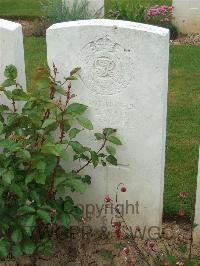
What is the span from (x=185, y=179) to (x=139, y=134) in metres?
1.04

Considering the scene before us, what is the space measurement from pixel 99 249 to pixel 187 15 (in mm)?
5587

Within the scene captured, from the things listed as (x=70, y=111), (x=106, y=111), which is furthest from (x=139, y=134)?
(x=70, y=111)

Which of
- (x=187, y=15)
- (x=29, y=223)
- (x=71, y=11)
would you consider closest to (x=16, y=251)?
(x=29, y=223)

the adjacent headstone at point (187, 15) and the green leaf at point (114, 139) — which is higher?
the adjacent headstone at point (187, 15)

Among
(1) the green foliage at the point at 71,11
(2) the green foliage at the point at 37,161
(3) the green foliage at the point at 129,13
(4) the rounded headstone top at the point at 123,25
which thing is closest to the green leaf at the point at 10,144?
(2) the green foliage at the point at 37,161

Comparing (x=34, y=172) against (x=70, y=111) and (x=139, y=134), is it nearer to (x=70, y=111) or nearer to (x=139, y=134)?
(x=70, y=111)

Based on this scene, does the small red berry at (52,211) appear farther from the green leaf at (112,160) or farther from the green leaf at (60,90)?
the green leaf at (60,90)

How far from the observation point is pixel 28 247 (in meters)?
3.26

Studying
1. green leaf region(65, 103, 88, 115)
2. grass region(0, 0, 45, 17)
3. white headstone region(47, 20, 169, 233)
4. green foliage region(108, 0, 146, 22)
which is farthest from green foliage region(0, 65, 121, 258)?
grass region(0, 0, 45, 17)

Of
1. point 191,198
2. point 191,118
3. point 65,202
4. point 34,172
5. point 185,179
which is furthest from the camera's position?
point 191,118

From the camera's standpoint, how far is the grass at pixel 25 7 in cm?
971

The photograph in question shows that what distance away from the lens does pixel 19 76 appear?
358cm

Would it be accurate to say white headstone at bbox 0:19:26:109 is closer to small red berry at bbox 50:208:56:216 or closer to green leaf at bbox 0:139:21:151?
green leaf at bbox 0:139:21:151

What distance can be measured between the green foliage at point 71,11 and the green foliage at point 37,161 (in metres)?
4.93
